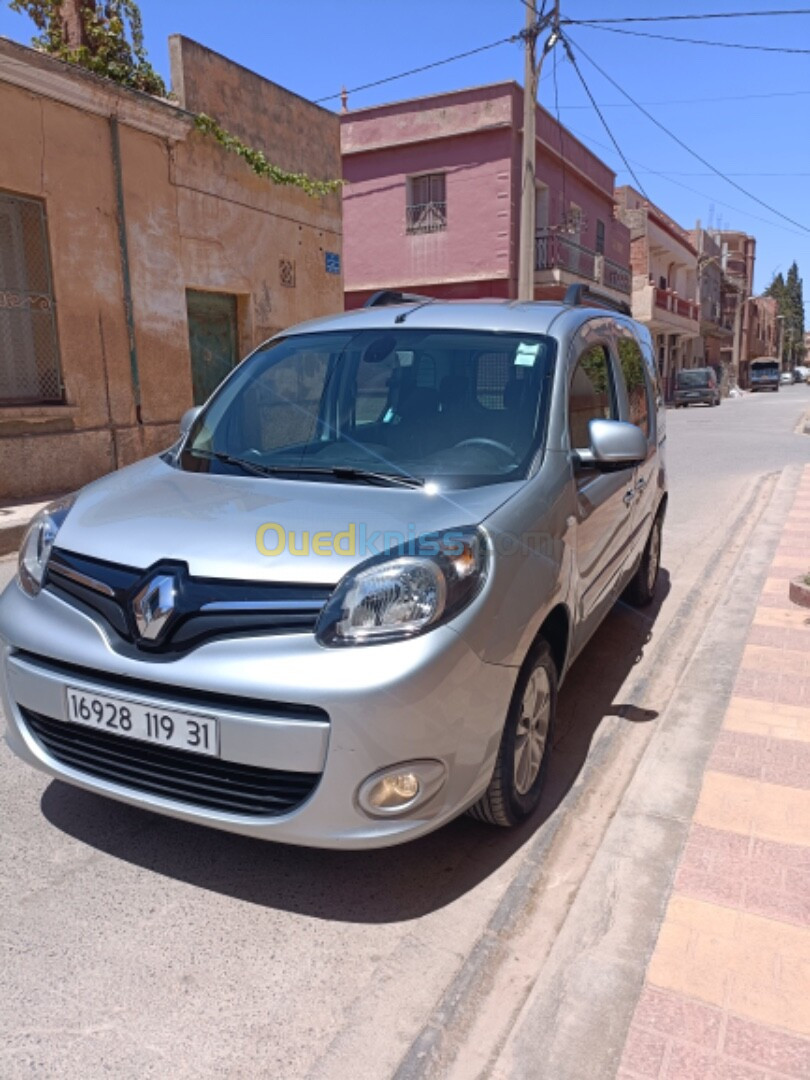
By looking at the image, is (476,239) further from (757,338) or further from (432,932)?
(757,338)

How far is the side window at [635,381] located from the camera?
4355mm

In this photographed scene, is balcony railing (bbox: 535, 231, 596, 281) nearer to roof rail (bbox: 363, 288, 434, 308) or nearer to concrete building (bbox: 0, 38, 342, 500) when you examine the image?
concrete building (bbox: 0, 38, 342, 500)

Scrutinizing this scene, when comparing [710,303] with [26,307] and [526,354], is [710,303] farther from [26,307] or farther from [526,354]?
[526,354]

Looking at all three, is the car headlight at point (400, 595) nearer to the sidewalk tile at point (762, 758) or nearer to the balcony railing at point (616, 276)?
the sidewalk tile at point (762, 758)

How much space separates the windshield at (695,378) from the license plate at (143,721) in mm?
36184

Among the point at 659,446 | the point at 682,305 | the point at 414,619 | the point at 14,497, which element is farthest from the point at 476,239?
the point at 682,305

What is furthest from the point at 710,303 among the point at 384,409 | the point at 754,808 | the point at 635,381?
the point at 754,808

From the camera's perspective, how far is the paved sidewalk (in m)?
1.89

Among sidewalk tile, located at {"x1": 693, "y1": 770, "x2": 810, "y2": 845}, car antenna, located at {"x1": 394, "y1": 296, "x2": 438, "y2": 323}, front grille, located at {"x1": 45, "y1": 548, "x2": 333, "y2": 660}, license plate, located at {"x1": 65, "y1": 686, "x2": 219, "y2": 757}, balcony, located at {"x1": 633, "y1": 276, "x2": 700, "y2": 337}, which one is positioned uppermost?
balcony, located at {"x1": 633, "y1": 276, "x2": 700, "y2": 337}

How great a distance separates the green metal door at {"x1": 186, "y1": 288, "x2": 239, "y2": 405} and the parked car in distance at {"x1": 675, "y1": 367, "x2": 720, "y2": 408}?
28.4 m

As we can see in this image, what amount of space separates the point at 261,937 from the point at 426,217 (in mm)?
21310

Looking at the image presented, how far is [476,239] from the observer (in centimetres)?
2050

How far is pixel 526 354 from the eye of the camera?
127 inches

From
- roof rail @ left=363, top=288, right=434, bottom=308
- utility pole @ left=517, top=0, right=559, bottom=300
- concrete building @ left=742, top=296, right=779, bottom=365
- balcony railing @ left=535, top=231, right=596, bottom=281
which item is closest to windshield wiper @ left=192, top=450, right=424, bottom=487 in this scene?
roof rail @ left=363, top=288, right=434, bottom=308
